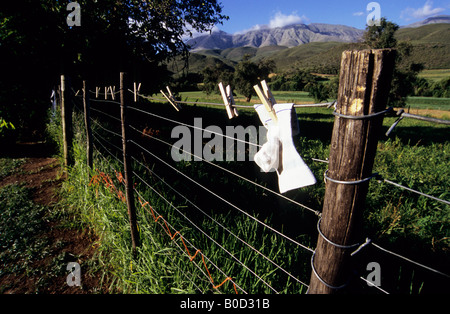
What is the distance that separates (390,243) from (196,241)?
3103 mm

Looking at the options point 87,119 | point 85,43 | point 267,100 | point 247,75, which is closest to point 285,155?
point 267,100

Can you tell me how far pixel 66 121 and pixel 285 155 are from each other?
4.43m

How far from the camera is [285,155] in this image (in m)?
1.17

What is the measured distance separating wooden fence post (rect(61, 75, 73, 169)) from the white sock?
4134 millimetres

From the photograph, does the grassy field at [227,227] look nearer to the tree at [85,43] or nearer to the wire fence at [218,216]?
the wire fence at [218,216]

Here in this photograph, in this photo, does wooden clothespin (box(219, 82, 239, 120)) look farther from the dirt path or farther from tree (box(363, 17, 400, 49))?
tree (box(363, 17, 400, 49))

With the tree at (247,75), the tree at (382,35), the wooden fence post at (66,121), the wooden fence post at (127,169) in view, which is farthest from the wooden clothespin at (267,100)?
the tree at (247,75)

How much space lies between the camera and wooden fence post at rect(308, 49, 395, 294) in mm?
842

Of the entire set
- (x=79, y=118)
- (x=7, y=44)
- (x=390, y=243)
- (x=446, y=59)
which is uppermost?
(x=446, y=59)

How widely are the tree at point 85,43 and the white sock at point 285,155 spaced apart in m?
7.73
